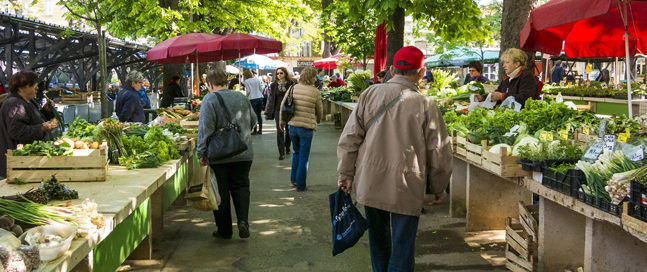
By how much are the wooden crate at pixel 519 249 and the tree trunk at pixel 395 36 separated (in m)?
7.05

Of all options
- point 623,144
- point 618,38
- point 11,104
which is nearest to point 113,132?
point 11,104

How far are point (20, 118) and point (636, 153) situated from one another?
17.8ft

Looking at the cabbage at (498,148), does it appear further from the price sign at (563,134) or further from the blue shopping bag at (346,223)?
the blue shopping bag at (346,223)

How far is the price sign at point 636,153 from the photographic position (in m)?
4.14

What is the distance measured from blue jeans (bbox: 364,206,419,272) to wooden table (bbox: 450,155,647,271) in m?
1.17

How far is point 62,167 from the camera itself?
5.10 m

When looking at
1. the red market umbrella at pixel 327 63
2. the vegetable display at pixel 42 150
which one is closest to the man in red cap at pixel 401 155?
the vegetable display at pixel 42 150

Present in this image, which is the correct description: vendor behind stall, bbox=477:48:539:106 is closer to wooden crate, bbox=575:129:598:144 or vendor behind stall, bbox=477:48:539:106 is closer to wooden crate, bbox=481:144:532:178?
wooden crate, bbox=575:129:598:144

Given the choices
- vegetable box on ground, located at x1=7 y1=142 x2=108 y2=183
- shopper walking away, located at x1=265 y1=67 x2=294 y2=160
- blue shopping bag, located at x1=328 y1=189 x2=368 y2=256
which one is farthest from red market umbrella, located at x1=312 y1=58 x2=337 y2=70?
blue shopping bag, located at x1=328 y1=189 x2=368 y2=256

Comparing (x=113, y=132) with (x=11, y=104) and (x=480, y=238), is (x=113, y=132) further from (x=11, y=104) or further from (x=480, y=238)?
(x=480, y=238)

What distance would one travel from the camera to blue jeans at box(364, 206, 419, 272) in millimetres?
4012

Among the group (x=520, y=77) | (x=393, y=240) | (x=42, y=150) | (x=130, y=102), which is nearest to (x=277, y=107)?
(x=130, y=102)

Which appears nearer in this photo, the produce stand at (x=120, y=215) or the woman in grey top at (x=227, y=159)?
the produce stand at (x=120, y=215)

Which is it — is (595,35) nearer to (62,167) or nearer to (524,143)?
(524,143)
